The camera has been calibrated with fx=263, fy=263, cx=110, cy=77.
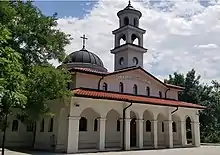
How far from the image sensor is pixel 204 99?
39656 millimetres

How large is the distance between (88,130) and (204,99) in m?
25.3

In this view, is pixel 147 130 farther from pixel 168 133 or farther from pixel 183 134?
pixel 183 134

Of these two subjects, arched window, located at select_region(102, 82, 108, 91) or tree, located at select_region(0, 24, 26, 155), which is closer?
tree, located at select_region(0, 24, 26, 155)

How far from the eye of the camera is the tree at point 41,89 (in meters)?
13.0

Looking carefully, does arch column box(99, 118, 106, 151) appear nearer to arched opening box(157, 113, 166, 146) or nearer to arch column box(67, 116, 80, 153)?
arch column box(67, 116, 80, 153)

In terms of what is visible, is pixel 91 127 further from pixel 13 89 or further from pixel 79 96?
pixel 13 89

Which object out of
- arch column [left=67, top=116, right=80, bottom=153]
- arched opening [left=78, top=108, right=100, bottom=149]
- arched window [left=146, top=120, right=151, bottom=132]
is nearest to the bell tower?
arched window [left=146, top=120, right=151, bottom=132]

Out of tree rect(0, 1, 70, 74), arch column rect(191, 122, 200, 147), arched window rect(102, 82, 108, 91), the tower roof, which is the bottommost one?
arch column rect(191, 122, 200, 147)

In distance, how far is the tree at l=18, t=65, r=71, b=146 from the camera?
42.8 feet

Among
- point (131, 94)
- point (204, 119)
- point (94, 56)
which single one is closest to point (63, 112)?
point (131, 94)

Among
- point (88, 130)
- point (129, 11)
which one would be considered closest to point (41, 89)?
point (88, 130)

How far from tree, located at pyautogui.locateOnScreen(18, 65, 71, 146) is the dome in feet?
38.2

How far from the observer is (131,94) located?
74.4 feet

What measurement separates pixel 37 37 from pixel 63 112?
6.80m
